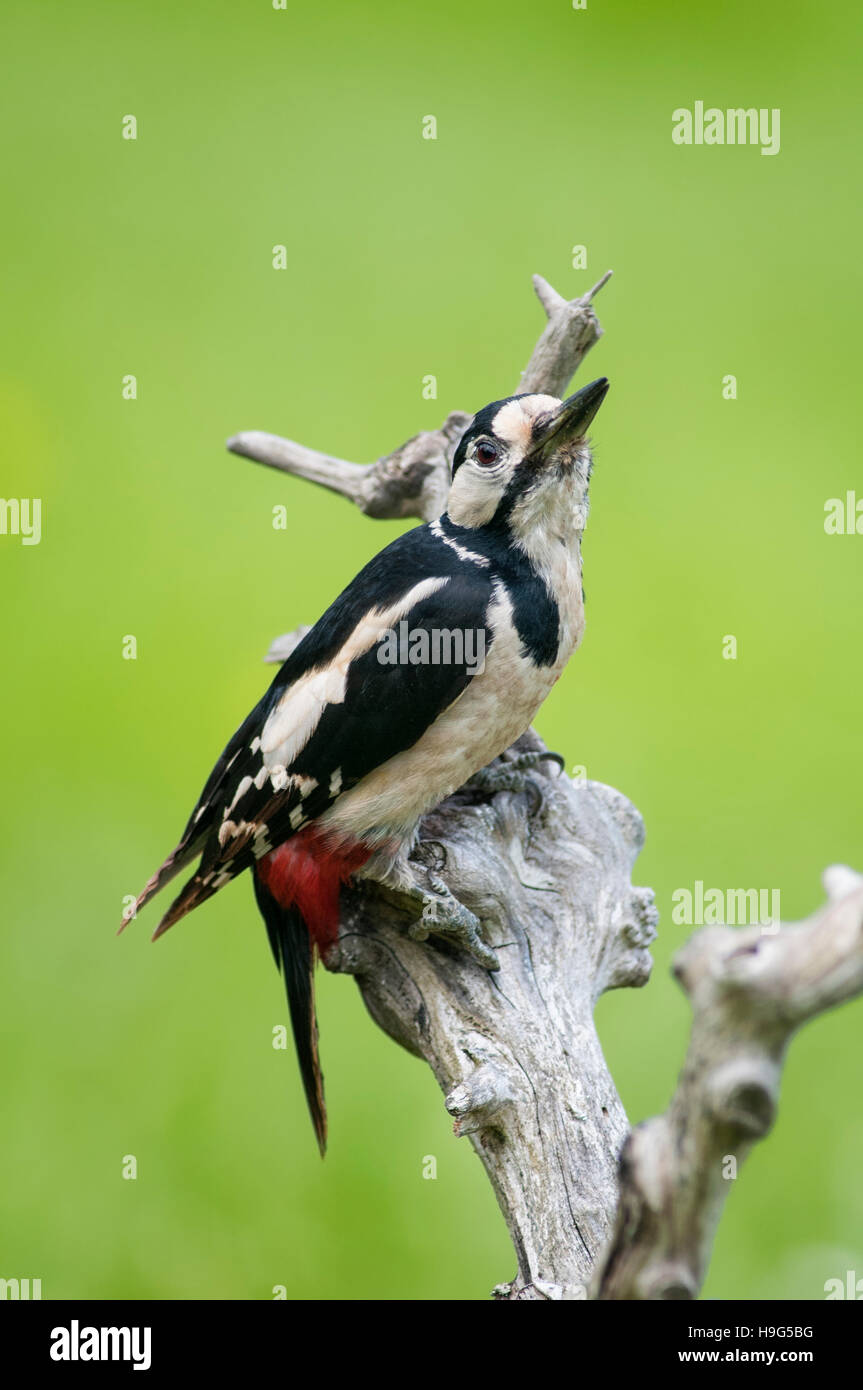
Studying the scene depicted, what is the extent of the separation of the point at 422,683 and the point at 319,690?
220mm

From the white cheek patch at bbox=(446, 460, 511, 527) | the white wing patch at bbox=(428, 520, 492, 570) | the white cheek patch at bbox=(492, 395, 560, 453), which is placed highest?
the white cheek patch at bbox=(492, 395, 560, 453)

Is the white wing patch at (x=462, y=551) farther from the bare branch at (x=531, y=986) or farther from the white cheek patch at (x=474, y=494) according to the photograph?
the bare branch at (x=531, y=986)

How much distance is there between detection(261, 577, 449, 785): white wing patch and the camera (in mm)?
2225

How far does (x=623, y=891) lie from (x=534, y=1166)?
0.61 m

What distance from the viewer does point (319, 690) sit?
7.51 feet

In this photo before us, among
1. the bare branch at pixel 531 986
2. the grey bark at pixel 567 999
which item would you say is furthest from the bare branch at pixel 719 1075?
the bare branch at pixel 531 986

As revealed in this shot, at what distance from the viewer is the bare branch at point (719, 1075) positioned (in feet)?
3.90

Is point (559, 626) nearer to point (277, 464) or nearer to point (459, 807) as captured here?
point (459, 807)

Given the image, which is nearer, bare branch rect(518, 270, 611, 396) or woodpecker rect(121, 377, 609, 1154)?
woodpecker rect(121, 377, 609, 1154)

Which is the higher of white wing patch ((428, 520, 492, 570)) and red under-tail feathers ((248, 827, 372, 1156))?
white wing patch ((428, 520, 492, 570))

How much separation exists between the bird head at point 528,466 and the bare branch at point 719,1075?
1086 millimetres

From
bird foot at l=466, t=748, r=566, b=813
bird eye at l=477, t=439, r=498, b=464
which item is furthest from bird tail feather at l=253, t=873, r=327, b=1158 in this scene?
bird eye at l=477, t=439, r=498, b=464

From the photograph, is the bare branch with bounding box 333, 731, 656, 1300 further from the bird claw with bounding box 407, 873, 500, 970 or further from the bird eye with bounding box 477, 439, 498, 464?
the bird eye with bounding box 477, 439, 498, 464
